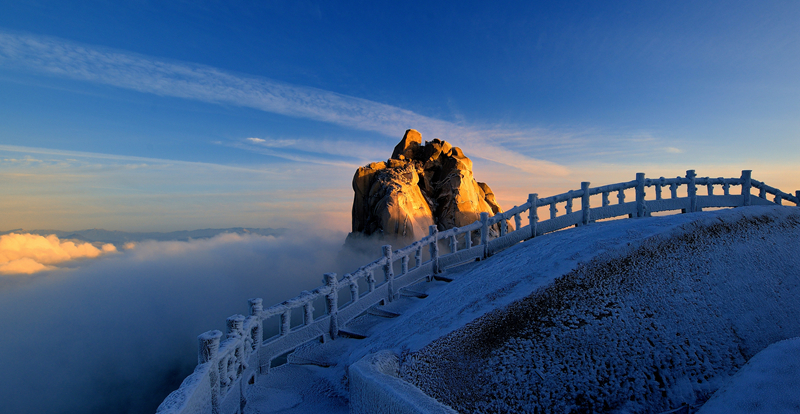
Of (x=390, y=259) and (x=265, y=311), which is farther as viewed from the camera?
(x=390, y=259)

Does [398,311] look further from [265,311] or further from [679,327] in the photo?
[679,327]

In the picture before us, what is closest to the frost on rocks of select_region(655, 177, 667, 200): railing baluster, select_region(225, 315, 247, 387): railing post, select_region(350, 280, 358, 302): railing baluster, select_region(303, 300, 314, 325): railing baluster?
select_region(225, 315, 247, 387): railing post

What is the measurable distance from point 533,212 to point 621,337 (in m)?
7.77

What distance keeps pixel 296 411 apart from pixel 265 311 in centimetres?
194

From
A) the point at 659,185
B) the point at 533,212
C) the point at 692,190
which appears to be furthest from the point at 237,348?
the point at 692,190

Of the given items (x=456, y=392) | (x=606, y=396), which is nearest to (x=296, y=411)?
(x=456, y=392)

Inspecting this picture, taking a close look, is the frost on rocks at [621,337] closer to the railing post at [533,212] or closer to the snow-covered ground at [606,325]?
the snow-covered ground at [606,325]

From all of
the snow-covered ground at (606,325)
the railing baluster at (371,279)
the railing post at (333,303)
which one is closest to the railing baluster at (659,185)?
the snow-covered ground at (606,325)

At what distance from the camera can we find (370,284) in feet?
28.5

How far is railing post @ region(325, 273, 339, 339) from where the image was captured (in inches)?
302

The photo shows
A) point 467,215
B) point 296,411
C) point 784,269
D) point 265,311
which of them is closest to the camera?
point 296,411

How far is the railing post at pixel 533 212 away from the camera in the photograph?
11.5 meters

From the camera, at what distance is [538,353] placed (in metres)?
3.94

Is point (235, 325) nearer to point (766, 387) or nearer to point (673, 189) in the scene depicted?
point (766, 387)
